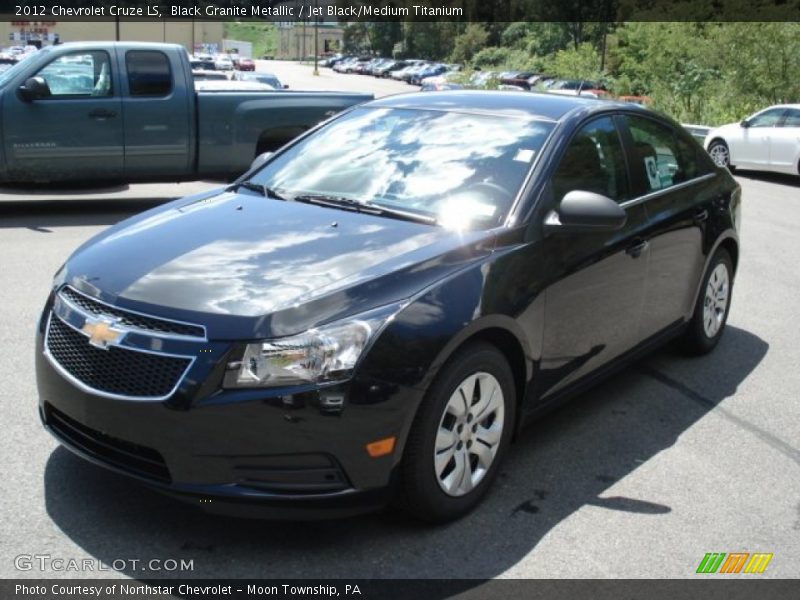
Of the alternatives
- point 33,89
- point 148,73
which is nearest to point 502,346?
point 33,89

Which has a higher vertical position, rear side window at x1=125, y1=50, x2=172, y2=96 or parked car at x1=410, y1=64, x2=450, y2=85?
rear side window at x1=125, y1=50, x2=172, y2=96

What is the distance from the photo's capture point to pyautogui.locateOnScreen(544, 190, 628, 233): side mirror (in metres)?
4.12

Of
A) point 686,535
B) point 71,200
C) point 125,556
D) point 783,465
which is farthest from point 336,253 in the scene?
point 71,200

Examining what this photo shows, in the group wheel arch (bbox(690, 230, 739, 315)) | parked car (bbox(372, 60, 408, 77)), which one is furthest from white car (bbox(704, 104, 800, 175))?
parked car (bbox(372, 60, 408, 77))

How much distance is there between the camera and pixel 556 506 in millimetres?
3932

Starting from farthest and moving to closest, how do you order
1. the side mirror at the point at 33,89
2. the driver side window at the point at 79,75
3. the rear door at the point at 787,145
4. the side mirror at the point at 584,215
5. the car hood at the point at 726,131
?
the car hood at the point at 726,131 < the rear door at the point at 787,145 < the driver side window at the point at 79,75 < the side mirror at the point at 33,89 < the side mirror at the point at 584,215

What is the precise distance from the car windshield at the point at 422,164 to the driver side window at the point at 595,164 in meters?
0.18

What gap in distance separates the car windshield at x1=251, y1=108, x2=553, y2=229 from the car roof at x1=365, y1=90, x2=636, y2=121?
0.25 feet

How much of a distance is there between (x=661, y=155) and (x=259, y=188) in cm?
239

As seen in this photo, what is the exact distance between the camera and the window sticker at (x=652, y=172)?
521cm

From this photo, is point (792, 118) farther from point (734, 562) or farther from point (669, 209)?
point (734, 562)

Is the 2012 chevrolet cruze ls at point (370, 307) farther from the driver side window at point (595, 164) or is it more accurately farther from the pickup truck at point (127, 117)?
the pickup truck at point (127, 117)

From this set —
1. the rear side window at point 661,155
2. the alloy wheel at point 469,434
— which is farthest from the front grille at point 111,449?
the rear side window at point 661,155

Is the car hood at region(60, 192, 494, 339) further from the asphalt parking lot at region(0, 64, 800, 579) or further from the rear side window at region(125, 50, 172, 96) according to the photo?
the rear side window at region(125, 50, 172, 96)
